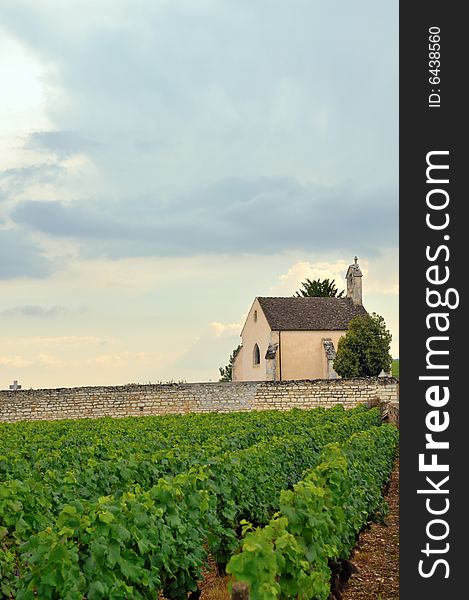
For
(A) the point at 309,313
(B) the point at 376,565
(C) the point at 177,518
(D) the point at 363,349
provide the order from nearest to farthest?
1. (C) the point at 177,518
2. (B) the point at 376,565
3. (D) the point at 363,349
4. (A) the point at 309,313

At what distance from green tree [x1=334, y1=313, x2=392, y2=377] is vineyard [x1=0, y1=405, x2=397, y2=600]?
27.3 m

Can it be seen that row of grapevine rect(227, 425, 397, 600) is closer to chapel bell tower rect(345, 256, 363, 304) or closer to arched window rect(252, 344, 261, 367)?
arched window rect(252, 344, 261, 367)

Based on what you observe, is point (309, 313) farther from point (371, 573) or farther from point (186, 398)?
point (371, 573)

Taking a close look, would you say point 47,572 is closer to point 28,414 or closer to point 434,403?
point 434,403

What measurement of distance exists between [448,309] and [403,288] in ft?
1.01

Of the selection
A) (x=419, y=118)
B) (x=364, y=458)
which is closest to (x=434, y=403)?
(x=419, y=118)

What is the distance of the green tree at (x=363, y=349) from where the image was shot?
3944 centimetres

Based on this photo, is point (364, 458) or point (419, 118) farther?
point (364, 458)

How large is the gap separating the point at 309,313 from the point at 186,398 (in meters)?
16.2

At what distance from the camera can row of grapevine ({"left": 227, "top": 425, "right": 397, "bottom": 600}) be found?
4754 millimetres

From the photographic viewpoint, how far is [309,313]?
44.7 metres

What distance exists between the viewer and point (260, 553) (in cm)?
484

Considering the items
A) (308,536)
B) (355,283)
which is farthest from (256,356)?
(308,536)

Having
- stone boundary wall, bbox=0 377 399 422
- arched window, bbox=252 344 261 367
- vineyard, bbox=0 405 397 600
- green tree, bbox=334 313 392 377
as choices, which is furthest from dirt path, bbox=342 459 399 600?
arched window, bbox=252 344 261 367
